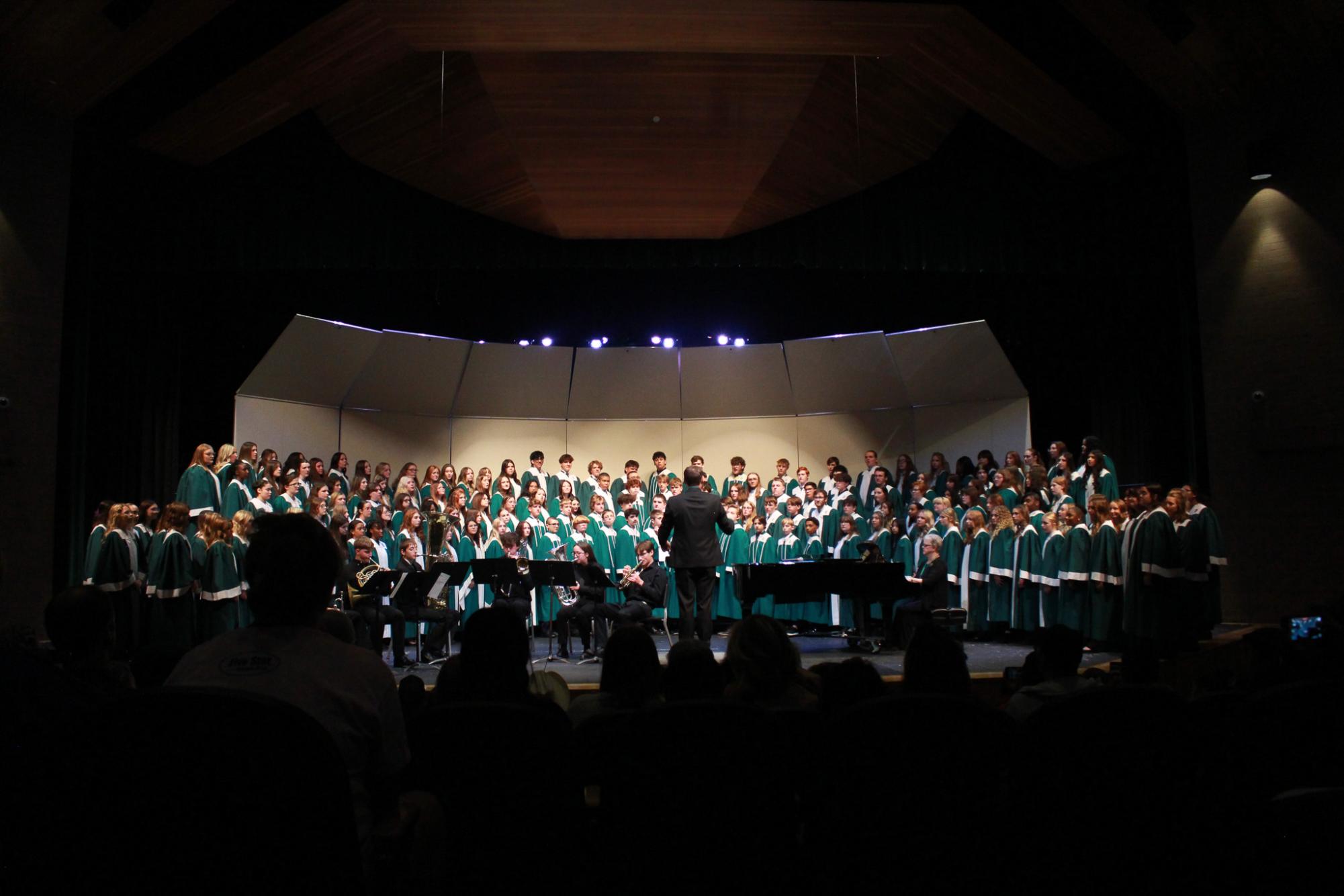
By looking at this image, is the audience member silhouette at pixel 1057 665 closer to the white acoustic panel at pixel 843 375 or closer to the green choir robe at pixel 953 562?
the green choir robe at pixel 953 562

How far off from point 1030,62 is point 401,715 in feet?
35.1

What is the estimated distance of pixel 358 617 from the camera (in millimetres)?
9430

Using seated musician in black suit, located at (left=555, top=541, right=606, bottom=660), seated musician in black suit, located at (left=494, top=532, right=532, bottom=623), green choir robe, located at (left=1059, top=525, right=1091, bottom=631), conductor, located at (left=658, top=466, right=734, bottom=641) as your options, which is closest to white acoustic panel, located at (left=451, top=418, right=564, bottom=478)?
seated musician in black suit, located at (left=494, top=532, right=532, bottom=623)

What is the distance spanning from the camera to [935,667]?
336 cm

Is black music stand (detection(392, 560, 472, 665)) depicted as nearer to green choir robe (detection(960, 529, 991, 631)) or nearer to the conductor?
the conductor

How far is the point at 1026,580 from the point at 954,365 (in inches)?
206

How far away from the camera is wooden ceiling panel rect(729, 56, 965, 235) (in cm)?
1125

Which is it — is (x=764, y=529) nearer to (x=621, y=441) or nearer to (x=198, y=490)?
(x=621, y=441)

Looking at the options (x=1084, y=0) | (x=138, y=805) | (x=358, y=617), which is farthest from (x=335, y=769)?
(x=1084, y=0)

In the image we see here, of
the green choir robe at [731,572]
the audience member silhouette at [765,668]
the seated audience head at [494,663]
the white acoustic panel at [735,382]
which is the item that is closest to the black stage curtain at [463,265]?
the white acoustic panel at [735,382]

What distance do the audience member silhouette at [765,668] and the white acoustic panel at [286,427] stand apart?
12.0 metres

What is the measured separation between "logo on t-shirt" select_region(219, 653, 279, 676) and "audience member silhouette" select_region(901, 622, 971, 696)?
2147 millimetres

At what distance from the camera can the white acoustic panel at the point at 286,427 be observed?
14.0m

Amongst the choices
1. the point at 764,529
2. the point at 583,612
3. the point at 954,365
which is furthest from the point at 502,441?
the point at 954,365
